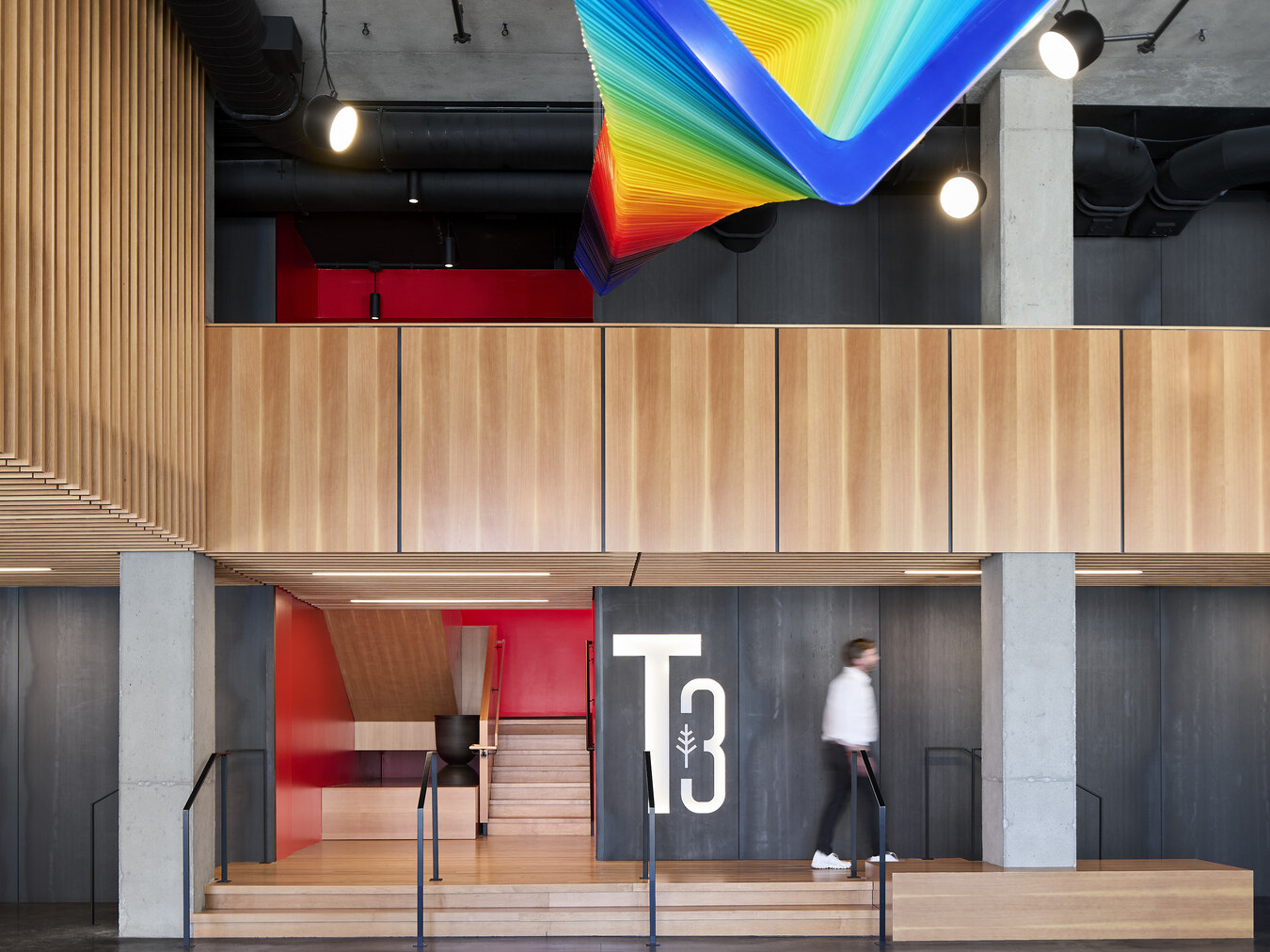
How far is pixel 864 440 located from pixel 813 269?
8.59 ft

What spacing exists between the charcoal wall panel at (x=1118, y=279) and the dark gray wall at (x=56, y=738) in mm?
8565

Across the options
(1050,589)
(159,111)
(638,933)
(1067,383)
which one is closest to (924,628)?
(1050,589)

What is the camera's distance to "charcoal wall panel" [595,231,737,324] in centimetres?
1016

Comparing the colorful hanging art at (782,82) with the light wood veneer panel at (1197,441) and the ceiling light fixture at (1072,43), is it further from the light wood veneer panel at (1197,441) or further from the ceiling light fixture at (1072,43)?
the light wood veneer panel at (1197,441)

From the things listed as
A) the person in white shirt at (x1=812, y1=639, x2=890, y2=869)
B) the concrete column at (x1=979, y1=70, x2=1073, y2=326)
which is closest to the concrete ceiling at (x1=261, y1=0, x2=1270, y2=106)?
the concrete column at (x1=979, y1=70, x2=1073, y2=326)

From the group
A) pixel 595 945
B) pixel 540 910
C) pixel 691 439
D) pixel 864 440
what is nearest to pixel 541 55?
pixel 691 439

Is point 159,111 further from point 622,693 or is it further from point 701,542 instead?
point 622,693

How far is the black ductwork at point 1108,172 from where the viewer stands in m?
9.01

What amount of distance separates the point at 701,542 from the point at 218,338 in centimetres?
342

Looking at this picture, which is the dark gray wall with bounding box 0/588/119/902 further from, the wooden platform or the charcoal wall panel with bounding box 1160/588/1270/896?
the charcoal wall panel with bounding box 1160/588/1270/896

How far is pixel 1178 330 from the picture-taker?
27.2 ft

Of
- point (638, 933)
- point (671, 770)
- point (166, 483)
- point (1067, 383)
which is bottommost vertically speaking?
point (638, 933)

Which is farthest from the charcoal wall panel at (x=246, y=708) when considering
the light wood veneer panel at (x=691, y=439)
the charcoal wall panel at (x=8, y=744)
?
the light wood veneer panel at (x=691, y=439)

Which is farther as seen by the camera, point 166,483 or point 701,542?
point 701,542
